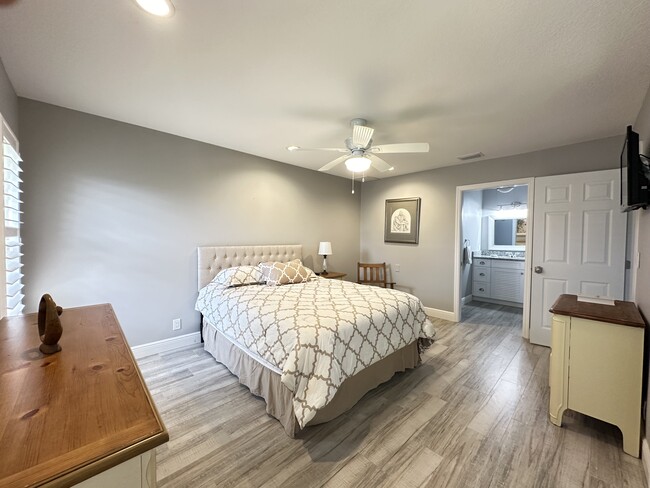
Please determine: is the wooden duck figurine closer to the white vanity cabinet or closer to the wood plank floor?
the wood plank floor

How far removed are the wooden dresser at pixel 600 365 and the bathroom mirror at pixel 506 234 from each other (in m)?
3.92

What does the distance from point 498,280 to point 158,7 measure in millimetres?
6104

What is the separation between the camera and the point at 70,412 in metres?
0.68

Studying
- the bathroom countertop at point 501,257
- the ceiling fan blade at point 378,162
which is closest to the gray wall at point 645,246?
the ceiling fan blade at point 378,162

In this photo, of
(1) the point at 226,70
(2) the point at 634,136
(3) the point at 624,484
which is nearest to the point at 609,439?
(3) the point at 624,484

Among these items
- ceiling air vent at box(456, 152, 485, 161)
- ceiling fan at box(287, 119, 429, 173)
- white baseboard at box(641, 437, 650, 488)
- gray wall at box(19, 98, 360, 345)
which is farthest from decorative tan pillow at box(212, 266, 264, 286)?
white baseboard at box(641, 437, 650, 488)

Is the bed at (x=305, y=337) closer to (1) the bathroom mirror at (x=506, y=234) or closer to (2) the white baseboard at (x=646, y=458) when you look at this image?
(2) the white baseboard at (x=646, y=458)

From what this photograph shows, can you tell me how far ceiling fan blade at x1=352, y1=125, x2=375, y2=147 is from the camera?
2253 mm

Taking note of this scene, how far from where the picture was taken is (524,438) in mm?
1889

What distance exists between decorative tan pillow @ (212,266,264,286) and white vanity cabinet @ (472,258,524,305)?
454 cm

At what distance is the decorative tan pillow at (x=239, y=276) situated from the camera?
321 cm

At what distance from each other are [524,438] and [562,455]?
20 centimetres

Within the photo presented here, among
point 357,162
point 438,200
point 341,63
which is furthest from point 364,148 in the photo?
point 438,200

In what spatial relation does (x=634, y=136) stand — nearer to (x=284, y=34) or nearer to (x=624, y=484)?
(x=624, y=484)
